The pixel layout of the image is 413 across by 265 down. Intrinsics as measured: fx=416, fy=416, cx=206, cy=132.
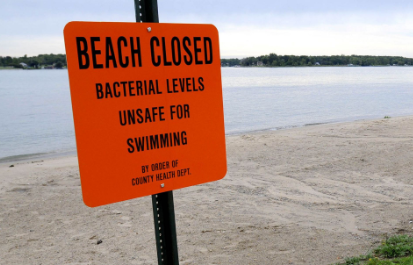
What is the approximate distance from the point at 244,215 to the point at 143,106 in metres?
4.27

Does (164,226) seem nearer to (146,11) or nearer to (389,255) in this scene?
(146,11)

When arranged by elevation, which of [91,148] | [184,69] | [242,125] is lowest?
[242,125]

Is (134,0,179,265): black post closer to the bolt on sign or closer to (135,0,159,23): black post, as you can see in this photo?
the bolt on sign

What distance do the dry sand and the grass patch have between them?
29 centimetres

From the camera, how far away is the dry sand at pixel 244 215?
15.3 feet

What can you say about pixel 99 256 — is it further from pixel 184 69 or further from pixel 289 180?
pixel 289 180

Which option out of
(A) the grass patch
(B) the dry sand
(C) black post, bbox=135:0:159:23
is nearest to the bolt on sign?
(C) black post, bbox=135:0:159:23

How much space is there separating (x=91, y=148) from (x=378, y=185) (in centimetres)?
634

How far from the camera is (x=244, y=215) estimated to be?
586 cm

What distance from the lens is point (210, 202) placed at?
21.5 ft

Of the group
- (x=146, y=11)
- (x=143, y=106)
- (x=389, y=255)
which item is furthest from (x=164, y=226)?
(x=389, y=255)

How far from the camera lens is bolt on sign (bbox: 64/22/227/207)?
1754mm

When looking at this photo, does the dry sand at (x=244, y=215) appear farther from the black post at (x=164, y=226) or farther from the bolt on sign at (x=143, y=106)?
the bolt on sign at (x=143, y=106)

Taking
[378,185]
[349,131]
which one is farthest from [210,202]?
[349,131]
